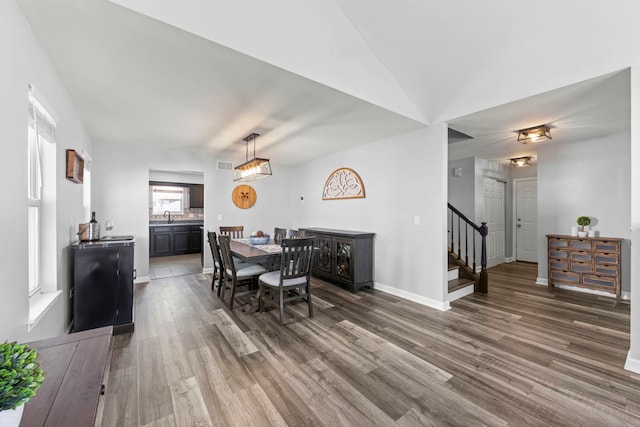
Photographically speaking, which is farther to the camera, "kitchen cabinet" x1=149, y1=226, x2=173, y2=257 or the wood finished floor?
"kitchen cabinet" x1=149, y1=226, x2=173, y2=257

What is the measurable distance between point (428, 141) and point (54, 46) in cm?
366

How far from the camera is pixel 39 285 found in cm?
213

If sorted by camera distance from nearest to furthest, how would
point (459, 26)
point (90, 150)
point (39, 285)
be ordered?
point (39, 285), point (459, 26), point (90, 150)

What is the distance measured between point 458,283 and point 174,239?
6.96 m

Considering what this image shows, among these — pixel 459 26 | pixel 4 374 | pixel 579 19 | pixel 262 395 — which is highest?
pixel 459 26

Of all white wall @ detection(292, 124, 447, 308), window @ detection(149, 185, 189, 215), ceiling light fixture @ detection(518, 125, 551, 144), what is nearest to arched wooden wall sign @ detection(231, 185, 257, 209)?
white wall @ detection(292, 124, 447, 308)

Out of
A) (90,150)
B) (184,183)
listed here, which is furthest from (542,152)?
(184,183)

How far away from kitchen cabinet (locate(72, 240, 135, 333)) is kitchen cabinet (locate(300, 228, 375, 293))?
235 centimetres

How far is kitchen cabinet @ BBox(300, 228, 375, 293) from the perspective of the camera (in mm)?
4051

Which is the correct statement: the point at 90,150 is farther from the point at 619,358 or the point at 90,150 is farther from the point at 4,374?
the point at 619,358

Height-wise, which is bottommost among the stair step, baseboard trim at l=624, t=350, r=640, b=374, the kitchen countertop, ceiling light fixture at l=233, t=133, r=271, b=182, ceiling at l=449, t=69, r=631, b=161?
baseboard trim at l=624, t=350, r=640, b=374

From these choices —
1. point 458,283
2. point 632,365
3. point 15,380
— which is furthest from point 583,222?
point 15,380

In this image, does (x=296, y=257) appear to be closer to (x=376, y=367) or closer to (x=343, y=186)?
(x=376, y=367)

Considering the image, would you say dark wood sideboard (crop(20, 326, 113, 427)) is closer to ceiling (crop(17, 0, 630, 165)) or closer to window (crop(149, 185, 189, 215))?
ceiling (crop(17, 0, 630, 165))
